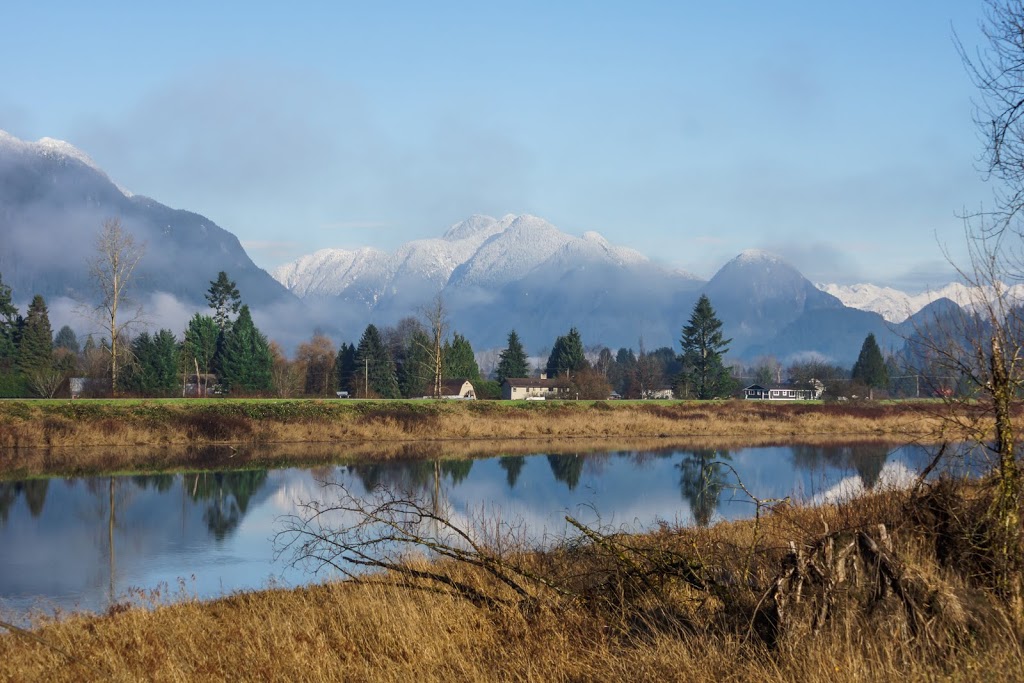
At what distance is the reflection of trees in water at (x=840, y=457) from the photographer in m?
35.9

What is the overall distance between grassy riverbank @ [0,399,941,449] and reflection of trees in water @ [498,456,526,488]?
9.12 m

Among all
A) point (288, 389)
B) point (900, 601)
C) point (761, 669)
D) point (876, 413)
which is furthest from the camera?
point (288, 389)

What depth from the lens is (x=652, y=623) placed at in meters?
8.62

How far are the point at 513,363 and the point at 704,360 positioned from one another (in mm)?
27068

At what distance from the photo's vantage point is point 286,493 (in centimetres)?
3019

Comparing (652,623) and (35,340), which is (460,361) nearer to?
(35,340)

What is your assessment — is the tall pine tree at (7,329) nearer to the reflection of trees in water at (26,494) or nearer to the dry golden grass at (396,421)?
the dry golden grass at (396,421)

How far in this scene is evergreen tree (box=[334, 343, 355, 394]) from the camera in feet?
319

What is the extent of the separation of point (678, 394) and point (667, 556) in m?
87.4

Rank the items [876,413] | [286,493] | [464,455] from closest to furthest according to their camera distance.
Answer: [286,493], [464,455], [876,413]

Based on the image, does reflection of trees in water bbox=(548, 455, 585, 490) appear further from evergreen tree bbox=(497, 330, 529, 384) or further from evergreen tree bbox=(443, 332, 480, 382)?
evergreen tree bbox=(497, 330, 529, 384)

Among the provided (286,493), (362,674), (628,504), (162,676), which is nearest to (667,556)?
(362,674)

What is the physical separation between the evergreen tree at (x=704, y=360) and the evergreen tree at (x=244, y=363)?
140ft

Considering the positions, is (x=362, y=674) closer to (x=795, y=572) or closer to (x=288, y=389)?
(x=795, y=572)
